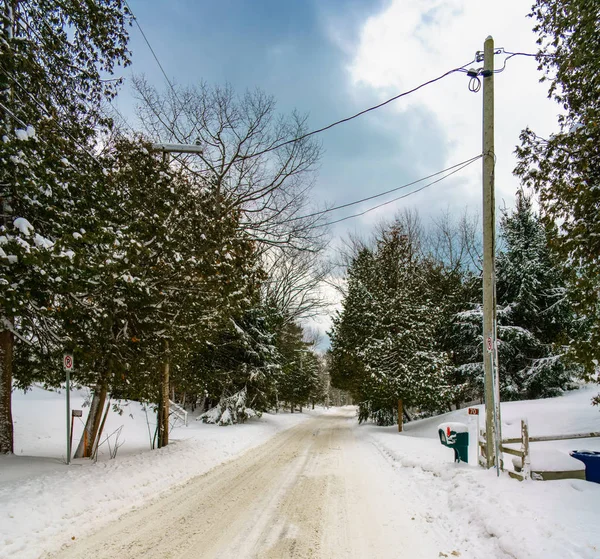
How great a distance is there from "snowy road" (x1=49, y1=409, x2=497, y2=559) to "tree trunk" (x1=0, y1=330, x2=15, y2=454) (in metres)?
3.91

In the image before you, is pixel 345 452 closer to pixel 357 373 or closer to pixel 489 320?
pixel 489 320

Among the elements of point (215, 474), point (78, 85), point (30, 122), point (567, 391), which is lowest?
point (215, 474)

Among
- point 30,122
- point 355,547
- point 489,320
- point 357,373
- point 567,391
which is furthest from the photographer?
point 357,373

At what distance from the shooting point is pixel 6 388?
7.87 m

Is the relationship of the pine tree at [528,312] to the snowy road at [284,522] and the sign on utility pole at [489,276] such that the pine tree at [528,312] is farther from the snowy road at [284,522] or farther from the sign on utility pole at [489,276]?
the snowy road at [284,522]

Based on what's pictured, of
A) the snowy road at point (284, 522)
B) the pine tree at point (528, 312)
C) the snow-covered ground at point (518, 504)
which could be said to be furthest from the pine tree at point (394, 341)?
the snowy road at point (284, 522)

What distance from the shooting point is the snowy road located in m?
4.17

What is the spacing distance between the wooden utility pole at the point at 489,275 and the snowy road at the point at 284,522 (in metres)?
1.55

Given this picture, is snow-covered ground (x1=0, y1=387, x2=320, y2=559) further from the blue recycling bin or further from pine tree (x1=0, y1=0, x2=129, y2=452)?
the blue recycling bin

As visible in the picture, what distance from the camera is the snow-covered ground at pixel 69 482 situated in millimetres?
4551

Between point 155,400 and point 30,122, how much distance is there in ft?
22.6

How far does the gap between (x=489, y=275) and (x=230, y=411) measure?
15.5 m

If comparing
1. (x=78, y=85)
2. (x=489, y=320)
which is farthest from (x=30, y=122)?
(x=489, y=320)

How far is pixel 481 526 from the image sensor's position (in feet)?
15.3
